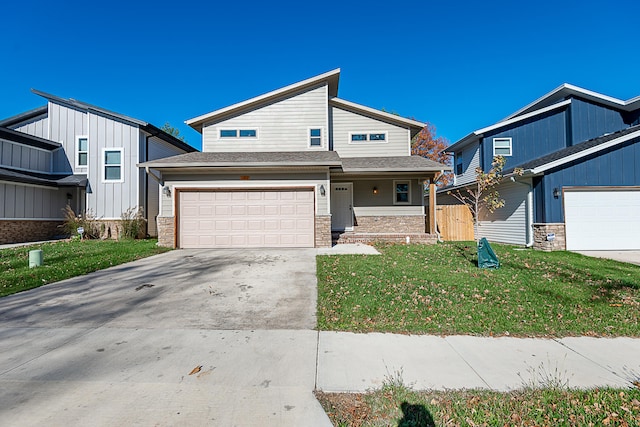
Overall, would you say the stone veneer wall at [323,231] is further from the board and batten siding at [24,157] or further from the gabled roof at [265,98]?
the board and batten siding at [24,157]

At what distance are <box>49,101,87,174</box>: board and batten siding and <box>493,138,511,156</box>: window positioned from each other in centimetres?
2075

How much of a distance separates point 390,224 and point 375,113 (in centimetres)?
542

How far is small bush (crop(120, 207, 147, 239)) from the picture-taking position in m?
14.1

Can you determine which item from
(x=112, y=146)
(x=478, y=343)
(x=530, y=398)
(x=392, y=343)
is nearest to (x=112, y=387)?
(x=392, y=343)

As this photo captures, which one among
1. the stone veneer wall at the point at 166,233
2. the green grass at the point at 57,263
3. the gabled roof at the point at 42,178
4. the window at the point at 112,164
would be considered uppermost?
the window at the point at 112,164

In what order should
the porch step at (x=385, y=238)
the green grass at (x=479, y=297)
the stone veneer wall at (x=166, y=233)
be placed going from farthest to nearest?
1. the porch step at (x=385, y=238)
2. the stone veneer wall at (x=166, y=233)
3. the green grass at (x=479, y=297)

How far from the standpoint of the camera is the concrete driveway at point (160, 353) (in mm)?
2305

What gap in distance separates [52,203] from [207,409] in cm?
1797

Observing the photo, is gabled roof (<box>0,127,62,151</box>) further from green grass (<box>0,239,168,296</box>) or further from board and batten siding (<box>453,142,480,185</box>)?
board and batten siding (<box>453,142,480,185</box>)

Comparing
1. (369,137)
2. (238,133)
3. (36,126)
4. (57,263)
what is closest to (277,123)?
(238,133)

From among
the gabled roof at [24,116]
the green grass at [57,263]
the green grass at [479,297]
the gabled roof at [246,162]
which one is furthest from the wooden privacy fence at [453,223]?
the gabled roof at [24,116]

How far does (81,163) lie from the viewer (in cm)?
1523

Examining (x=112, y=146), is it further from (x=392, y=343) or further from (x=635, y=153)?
(x=635, y=153)

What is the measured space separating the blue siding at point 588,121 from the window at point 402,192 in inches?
335
